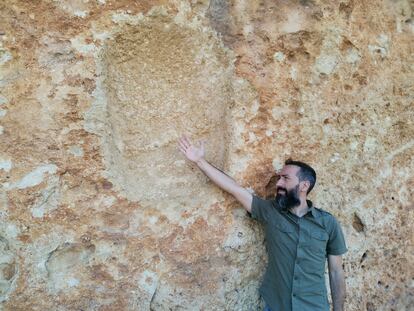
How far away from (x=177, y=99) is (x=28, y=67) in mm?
736

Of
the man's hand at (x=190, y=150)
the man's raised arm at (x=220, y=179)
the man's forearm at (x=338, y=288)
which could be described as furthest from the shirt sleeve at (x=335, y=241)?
the man's hand at (x=190, y=150)

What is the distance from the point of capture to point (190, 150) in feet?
7.82

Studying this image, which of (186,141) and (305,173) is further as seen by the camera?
(186,141)

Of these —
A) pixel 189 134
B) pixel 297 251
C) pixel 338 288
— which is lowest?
pixel 338 288

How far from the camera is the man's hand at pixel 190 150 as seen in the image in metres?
2.37

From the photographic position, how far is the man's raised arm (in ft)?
7.70

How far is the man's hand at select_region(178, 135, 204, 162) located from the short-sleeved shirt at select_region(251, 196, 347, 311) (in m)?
0.34

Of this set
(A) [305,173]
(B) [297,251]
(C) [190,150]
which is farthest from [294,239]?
(C) [190,150]

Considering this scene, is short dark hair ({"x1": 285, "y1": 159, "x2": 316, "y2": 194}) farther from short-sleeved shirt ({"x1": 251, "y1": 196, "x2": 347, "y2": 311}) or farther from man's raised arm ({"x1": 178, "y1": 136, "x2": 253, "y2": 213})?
man's raised arm ({"x1": 178, "y1": 136, "x2": 253, "y2": 213})

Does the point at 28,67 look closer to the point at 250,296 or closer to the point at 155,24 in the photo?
the point at 155,24

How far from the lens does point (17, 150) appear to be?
6.96 feet

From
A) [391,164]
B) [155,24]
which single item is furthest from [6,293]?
[391,164]

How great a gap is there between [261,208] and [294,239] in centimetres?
22

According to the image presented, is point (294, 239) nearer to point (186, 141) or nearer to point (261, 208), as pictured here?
point (261, 208)
